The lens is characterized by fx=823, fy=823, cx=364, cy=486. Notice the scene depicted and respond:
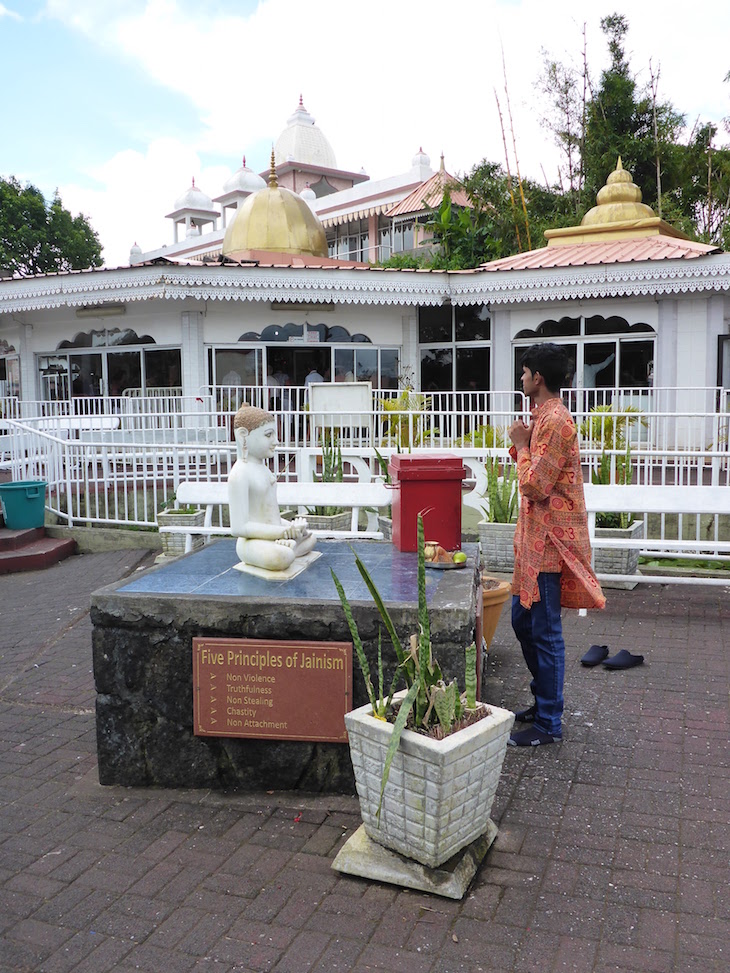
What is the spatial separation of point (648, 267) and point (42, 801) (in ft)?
44.7

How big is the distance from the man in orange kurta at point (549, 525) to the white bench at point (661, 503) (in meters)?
3.04

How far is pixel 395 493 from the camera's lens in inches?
188

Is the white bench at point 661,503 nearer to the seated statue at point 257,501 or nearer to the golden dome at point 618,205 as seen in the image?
the seated statue at point 257,501

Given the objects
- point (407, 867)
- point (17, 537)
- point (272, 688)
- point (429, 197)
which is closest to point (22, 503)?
point (17, 537)

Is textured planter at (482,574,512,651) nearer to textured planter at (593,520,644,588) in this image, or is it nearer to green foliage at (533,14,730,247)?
textured planter at (593,520,644,588)

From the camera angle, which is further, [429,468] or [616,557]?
[616,557]

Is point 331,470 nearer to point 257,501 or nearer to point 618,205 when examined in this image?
point 257,501

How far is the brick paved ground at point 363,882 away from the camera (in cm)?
264

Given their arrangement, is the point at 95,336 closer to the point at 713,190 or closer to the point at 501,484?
the point at 501,484

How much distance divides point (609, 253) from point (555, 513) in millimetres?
13627

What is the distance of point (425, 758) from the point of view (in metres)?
2.76

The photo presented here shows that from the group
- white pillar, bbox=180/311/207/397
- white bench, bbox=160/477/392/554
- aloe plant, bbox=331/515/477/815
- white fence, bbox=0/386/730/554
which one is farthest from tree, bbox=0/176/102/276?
aloe plant, bbox=331/515/477/815

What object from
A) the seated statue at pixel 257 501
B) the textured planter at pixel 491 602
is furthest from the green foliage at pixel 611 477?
the seated statue at pixel 257 501

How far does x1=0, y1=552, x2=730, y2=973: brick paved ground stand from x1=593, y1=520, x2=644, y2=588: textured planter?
256 cm
